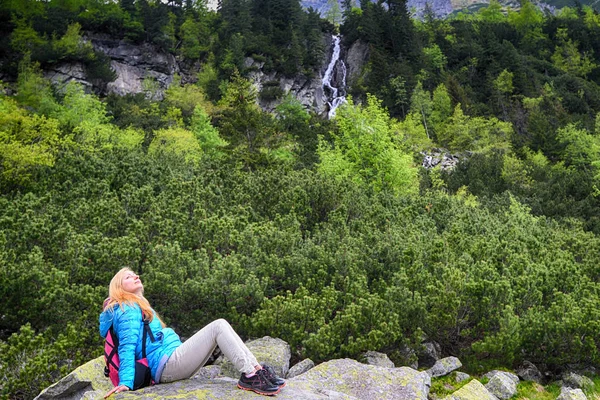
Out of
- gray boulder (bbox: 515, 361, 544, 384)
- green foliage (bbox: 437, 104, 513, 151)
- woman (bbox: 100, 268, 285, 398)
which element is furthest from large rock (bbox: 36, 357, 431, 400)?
green foliage (bbox: 437, 104, 513, 151)

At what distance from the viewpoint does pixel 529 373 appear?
735 cm

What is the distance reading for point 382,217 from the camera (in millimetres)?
11664

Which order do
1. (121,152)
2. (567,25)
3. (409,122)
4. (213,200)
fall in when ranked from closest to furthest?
(213,200) → (121,152) → (409,122) → (567,25)

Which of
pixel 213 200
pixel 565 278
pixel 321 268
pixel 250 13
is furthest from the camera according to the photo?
pixel 250 13

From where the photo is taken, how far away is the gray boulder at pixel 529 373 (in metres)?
7.31

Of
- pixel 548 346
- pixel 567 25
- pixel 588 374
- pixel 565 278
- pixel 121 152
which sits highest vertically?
pixel 567 25

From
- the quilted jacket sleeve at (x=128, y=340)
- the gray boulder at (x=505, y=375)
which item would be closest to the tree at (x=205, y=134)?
the gray boulder at (x=505, y=375)

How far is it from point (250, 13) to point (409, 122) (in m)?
30.9

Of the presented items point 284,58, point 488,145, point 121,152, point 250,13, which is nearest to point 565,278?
point 121,152

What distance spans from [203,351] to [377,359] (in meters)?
3.29

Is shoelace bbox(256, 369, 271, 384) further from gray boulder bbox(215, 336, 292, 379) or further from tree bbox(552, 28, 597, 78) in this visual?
tree bbox(552, 28, 597, 78)

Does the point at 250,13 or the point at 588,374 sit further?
the point at 250,13

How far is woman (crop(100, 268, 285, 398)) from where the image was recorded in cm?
391

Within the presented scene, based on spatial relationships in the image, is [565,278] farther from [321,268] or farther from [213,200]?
[213,200]
